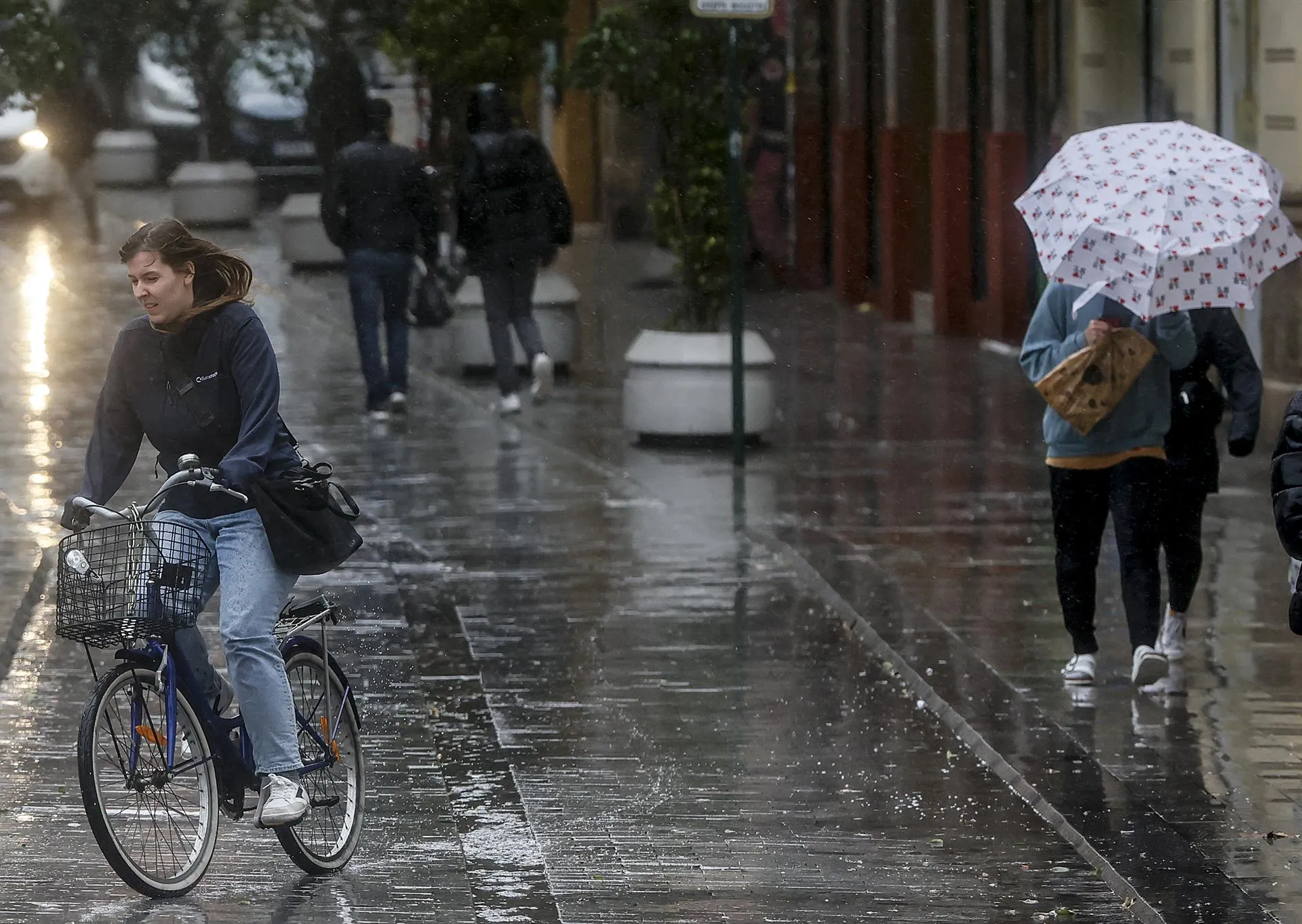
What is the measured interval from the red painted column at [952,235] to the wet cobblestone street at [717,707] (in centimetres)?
588

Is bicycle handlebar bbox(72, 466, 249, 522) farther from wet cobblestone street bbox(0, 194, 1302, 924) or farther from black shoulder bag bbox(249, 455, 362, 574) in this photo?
wet cobblestone street bbox(0, 194, 1302, 924)

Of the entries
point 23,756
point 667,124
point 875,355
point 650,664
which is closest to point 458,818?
point 23,756

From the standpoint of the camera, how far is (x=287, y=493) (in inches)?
221

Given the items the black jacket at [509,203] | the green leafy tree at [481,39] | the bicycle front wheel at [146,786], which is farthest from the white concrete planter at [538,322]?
the bicycle front wheel at [146,786]

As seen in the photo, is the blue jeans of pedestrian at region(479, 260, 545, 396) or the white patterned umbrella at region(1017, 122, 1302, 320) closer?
the white patterned umbrella at region(1017, 122, 1302, 320)

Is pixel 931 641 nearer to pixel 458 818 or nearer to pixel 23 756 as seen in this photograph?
pixel 458 818

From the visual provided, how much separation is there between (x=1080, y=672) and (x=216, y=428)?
338cm

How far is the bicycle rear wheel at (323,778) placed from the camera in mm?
5859

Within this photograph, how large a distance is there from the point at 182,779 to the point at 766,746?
2.13 meters

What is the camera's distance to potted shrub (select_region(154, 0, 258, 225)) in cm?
2159

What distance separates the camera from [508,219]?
1481 cm

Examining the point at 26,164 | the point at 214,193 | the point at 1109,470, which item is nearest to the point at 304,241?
the point at 214,193

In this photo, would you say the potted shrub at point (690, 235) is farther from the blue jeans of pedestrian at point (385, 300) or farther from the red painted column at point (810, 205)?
the red painted column at point (810, 205)

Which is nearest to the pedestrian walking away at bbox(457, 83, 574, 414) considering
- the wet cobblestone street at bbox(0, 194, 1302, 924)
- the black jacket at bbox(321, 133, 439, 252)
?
the black jacket at bbox(321, 133, 439, 252)
